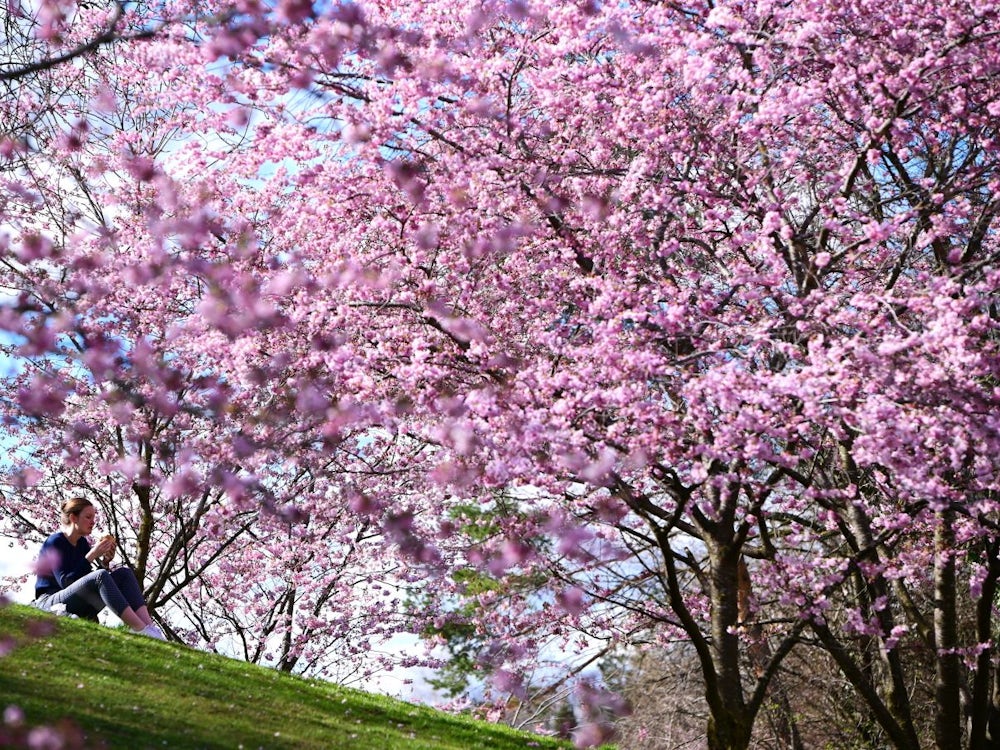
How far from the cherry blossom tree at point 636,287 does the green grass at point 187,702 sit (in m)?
1.71

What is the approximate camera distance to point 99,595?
1022cm

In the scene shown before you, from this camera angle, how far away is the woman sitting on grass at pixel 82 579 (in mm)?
10039

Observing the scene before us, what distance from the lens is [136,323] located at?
13.9 metres

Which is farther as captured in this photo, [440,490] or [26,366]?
[26,366]

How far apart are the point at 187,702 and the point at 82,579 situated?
8.09 ft

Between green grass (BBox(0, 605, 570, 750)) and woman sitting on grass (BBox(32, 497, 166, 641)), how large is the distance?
0.24 m

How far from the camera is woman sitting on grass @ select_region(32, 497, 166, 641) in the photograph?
10.0m

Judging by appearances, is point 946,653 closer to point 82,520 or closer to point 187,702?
point 187,702

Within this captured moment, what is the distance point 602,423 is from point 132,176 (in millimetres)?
8254

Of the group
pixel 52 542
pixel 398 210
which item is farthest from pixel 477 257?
pixel 52 542

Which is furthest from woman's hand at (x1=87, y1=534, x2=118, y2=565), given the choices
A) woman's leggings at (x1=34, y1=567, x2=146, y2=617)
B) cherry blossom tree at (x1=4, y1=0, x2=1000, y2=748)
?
cherry blossom tree at (x1=4, y1=0, x2=1000, y2=748)

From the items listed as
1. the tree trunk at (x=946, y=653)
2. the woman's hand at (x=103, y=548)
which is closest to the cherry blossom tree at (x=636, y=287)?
the tree trunk at (x=946, y=653)

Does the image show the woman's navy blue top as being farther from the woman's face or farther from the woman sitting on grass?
the woman's face

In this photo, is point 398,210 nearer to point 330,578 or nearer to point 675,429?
point 675,429
